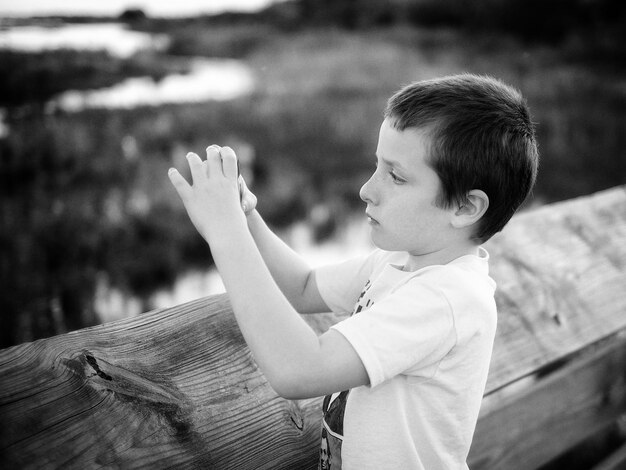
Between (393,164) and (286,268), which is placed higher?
(393,164)

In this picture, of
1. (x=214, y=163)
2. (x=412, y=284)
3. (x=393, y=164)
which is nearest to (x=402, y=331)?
(x=412, y=284)

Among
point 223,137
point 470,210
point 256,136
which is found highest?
point 470,210

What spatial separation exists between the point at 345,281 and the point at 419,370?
1.33 feet

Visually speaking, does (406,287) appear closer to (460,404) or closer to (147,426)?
(460,404)

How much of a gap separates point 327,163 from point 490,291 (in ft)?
31.0

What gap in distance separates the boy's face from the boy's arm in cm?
29

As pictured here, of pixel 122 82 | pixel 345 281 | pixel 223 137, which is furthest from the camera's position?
pixel 122 82

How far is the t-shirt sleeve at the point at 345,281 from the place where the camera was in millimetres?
1524

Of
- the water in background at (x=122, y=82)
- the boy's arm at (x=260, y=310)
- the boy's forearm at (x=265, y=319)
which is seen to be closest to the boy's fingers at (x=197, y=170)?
the boy's arm at (x=260, y=310)

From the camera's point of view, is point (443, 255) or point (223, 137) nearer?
point (443, 255)

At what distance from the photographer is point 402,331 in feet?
3.59

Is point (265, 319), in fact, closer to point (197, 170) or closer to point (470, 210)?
point (197, 170)

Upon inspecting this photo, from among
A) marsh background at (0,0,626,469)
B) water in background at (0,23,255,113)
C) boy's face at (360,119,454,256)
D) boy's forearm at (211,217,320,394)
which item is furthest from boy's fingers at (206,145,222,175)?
water in background at (0,23,255,113)

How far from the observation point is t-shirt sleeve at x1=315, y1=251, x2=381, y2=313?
152 centimetres
